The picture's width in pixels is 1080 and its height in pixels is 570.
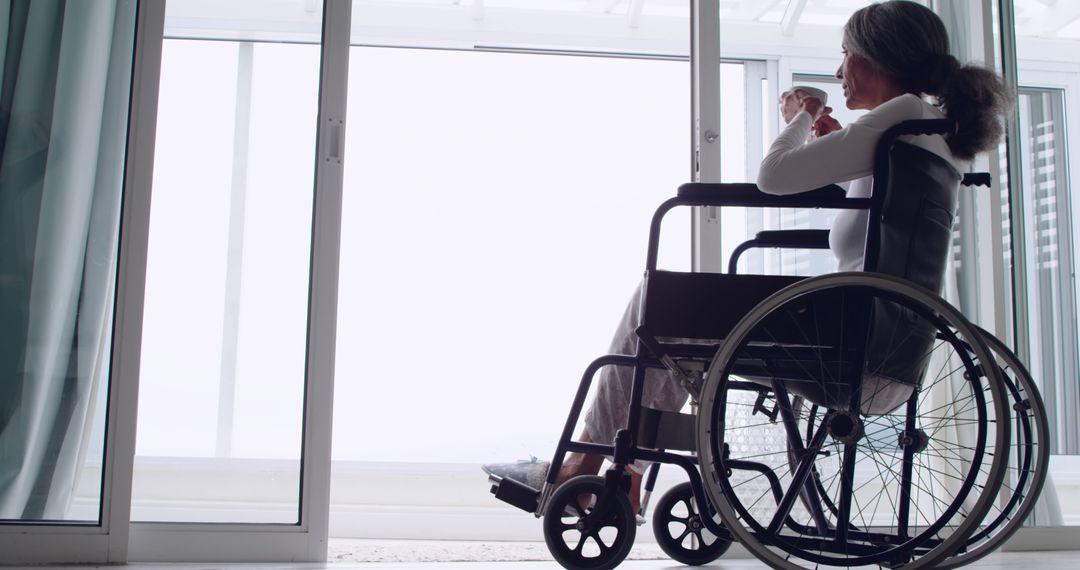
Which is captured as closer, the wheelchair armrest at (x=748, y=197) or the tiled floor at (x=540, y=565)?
the wheelchair armrest at (x=748, y=197)

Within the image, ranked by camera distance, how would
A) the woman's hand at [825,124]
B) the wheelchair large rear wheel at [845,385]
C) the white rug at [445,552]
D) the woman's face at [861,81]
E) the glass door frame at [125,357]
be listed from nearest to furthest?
the wheelchair large rear wheel at [845,385], the woman's face at [861,81], the woman's hand at [825,124], the glass door frame at [125,357], the white rug at [445,552]

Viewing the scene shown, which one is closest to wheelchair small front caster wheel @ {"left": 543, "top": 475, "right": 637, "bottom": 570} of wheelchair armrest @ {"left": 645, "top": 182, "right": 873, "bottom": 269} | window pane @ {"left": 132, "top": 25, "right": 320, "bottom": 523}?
wheelchair armrest @ {"left": 645, "top": 182, "right": 873, "bottom": 269}

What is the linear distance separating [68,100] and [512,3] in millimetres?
2428

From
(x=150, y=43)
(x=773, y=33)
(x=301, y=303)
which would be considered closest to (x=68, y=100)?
(x=150, y=43)

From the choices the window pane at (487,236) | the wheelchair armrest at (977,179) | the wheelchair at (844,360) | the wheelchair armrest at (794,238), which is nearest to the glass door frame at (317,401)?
the wheelchair at (844,360)

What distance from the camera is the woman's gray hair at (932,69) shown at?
1355 mm

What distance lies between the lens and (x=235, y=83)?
2.09 meters

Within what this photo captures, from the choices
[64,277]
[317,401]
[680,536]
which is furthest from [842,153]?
[64,277]

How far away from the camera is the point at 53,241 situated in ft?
6.22

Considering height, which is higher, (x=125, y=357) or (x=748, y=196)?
(x=748, y=196)

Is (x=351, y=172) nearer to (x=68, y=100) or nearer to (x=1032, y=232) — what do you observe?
(x=68, y=100)

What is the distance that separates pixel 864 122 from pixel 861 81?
25cm

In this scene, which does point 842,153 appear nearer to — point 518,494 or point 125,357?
point 518,494

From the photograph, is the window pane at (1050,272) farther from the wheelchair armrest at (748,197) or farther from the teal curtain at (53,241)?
the teal curtain at (53,241)
